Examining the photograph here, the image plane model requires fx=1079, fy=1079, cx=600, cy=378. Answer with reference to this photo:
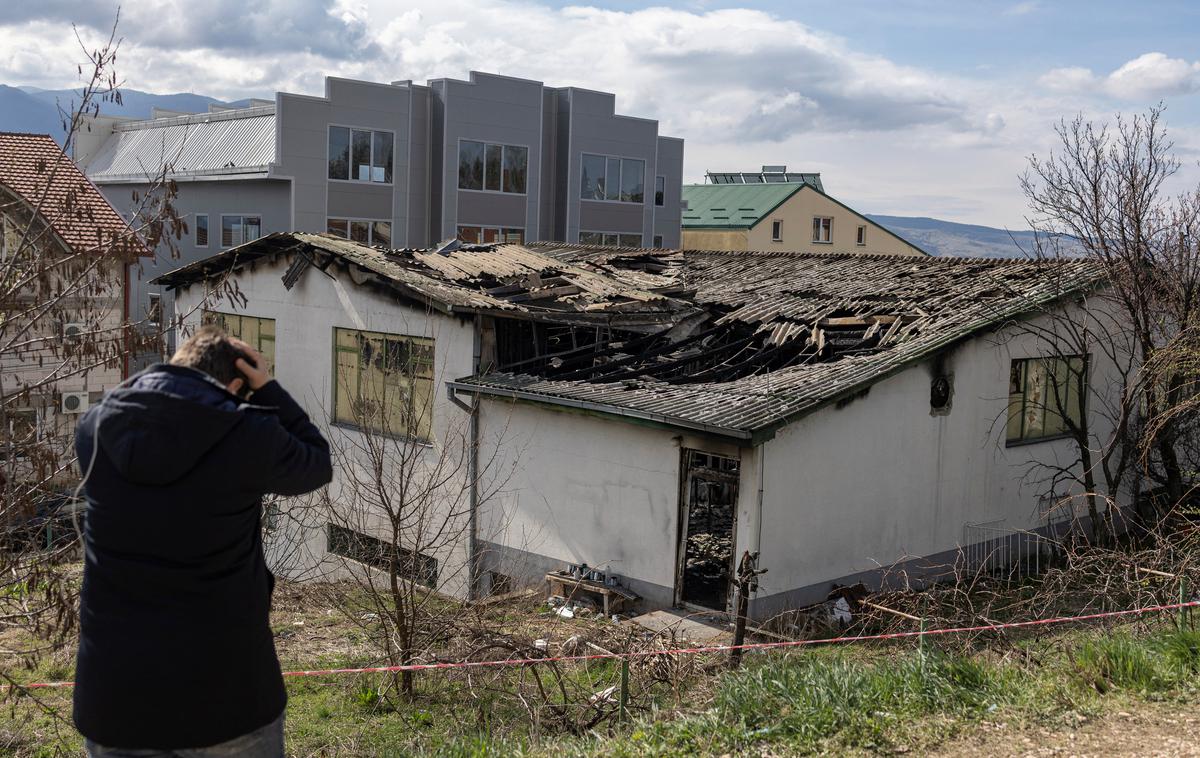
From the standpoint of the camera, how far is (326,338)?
1775cm

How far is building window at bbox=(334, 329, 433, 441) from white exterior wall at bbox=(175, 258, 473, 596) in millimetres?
146

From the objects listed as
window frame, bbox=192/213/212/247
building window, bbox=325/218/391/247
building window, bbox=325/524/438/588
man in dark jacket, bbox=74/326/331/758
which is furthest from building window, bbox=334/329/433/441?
window frame, bbox=192/213/212/247

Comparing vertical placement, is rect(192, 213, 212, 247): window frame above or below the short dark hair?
above

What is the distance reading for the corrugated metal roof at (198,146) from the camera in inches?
1433

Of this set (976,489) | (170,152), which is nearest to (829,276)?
(976,489)

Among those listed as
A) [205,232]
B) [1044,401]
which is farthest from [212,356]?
[205,232]

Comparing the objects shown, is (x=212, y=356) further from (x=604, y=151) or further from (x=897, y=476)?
(x=604, y=151)

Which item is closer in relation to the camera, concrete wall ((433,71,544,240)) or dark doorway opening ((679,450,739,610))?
dark doorway opening ((679,450,739,610))

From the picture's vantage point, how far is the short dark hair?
3.45 m

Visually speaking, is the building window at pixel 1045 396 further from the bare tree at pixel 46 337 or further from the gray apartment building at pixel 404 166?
the gray apartment building at pixel 404 166

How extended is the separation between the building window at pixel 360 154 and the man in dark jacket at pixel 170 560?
3425cm

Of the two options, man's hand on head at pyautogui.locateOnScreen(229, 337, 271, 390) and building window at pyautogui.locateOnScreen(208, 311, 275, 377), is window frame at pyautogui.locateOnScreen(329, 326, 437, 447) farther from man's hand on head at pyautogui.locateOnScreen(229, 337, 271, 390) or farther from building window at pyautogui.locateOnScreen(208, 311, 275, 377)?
man's hand on head at pyautogui.locateOnScreen(229, 337, 271, 390)

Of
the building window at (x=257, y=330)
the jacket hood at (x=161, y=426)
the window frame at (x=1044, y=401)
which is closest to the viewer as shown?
the jacket hood at (x=161, y=426)

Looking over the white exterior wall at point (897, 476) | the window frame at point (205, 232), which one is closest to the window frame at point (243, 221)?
the window frame at point (205, 232)
